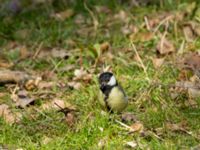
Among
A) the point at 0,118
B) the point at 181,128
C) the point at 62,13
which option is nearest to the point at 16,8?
the point at 62,13

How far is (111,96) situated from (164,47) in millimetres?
1641

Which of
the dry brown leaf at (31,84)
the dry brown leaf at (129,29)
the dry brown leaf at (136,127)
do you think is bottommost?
the dry brown leaf at (129,29)

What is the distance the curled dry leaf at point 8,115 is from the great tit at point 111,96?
0.69 meters

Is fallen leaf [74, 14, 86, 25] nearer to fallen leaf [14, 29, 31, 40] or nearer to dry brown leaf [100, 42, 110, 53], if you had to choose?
fallen leaf [14, 29, 31, 40]

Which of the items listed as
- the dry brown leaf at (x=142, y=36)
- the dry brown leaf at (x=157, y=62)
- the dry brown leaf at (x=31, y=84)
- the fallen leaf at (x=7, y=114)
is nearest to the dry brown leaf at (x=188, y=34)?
the dry brown leaf at (x=142, y=36)

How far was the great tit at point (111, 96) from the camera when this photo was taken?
514 cm

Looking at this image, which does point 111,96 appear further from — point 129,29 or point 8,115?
point 129,29

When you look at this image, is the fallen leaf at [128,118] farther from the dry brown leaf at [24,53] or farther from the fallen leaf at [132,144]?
the dry brown leaf at [24,53]

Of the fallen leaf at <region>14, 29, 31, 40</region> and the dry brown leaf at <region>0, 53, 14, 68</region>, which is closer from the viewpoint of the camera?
the dry brown leaf at <region>0, 53, 14, 68</region>

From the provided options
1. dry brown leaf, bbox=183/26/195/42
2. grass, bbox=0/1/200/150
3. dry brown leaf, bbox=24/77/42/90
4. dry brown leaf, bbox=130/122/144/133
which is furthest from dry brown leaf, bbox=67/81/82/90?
dry brown leaf, bbox=183/26/195/42

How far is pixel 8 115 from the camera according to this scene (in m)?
5.45

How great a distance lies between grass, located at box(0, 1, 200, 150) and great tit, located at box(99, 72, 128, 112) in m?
0.07

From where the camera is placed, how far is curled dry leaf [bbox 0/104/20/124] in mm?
5328

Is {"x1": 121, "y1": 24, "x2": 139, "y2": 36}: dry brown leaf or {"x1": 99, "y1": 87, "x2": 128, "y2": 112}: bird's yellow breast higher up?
{"x1": 99, "y1": 87, "x2": 128, "y2": 112}: bird's yellow breast
